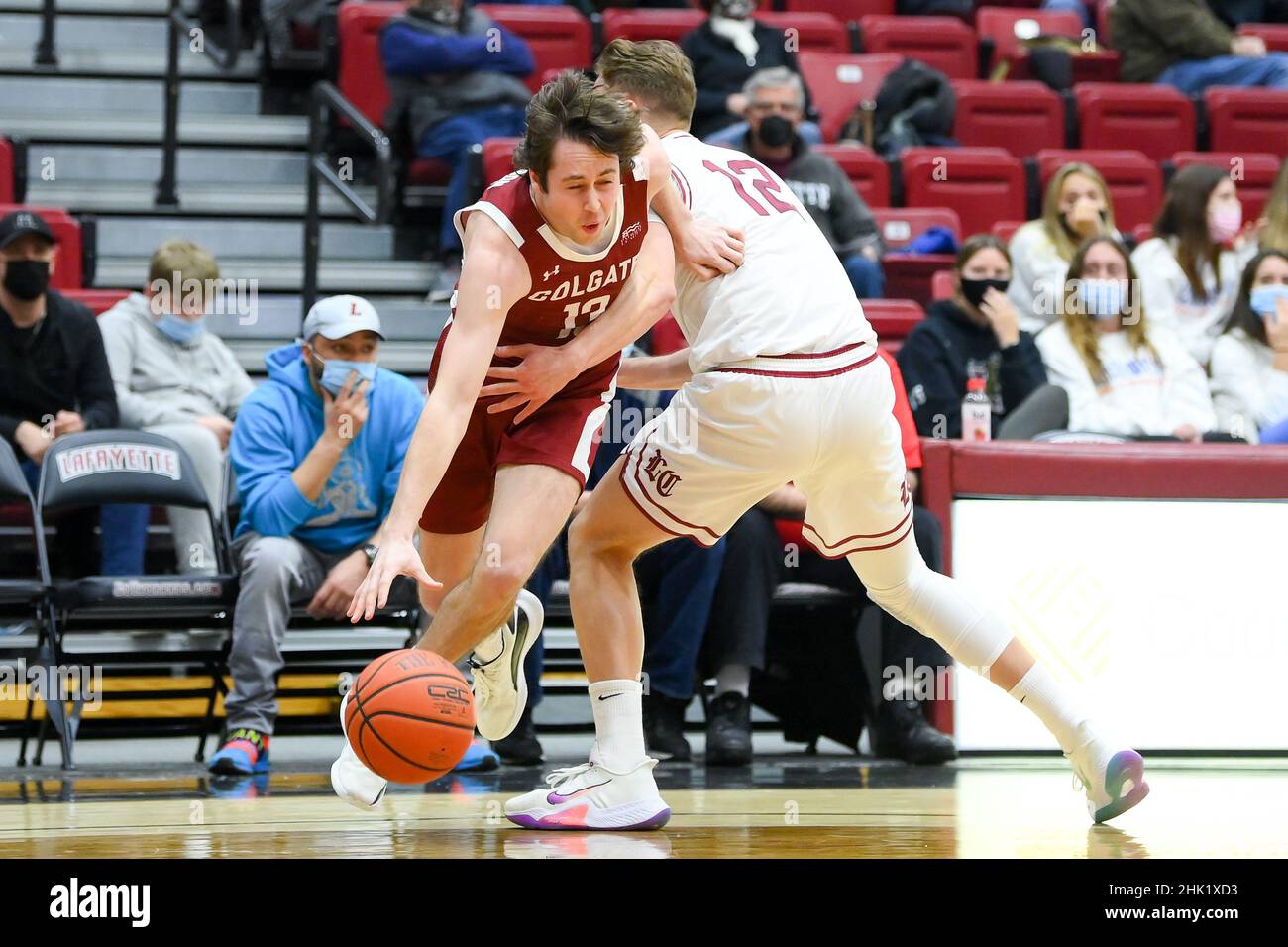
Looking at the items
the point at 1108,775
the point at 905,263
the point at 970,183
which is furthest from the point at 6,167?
the point at 1108,775

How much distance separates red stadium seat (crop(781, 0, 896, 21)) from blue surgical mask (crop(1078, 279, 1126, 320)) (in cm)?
452

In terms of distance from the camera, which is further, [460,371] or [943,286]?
[943,286]

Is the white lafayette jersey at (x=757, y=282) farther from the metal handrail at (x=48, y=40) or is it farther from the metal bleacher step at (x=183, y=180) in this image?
the metal handrail at (x=48, y=40)

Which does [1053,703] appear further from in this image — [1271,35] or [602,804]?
[1271,35]

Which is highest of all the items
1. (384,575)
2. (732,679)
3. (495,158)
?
(495,158)

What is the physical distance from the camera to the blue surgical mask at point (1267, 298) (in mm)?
7137

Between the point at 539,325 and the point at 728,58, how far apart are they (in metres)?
5.28

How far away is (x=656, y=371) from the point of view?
14.4 ft

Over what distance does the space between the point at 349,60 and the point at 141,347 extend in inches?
106

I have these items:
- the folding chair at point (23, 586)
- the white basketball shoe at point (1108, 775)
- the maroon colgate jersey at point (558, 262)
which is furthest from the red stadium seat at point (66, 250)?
the white basketball shoe at point (1108, 775)

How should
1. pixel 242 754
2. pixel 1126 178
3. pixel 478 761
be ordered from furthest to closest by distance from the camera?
pixel 1126 178 → pixel 478 761 → pixel 242 754

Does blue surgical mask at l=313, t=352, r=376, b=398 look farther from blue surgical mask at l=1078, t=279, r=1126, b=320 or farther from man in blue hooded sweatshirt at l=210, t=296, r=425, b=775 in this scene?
blue surgical mask at l=1078, t=279, r=1126, b=320
